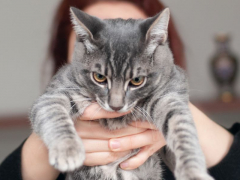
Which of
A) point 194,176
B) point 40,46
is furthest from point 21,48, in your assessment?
point 194,176

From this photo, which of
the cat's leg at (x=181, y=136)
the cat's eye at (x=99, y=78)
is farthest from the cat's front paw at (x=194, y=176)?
the cat's eye at (x=99, y=78)

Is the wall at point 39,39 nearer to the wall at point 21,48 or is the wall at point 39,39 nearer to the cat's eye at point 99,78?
the wall at point 21,48

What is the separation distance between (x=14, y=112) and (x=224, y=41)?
5.18ft

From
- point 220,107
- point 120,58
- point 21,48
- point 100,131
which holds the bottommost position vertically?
point 220,107

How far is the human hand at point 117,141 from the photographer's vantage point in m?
1.09

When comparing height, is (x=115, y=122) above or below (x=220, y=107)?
above

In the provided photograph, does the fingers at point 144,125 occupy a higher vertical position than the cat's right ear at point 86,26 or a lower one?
lower

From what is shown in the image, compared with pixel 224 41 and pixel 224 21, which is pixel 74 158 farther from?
pixel 224 21

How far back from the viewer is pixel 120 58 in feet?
3.31

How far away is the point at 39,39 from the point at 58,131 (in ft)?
5.25

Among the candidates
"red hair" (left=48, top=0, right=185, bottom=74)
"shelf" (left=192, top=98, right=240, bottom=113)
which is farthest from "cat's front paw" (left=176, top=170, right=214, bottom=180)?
"shelf" (left=192, top=98, right=240, bottom=113)

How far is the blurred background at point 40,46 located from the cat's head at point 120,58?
1269mm

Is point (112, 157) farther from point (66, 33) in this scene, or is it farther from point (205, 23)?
point (205, 23)

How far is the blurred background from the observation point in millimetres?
2385
